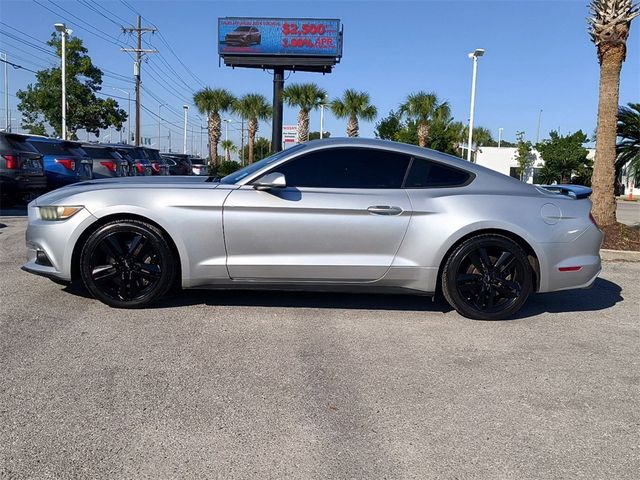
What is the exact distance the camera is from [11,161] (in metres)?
11.4

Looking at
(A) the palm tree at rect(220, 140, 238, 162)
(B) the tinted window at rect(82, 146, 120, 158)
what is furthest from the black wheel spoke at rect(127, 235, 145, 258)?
(A) the palm tree at rect(220, 140, 238, 162)

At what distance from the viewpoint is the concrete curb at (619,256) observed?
8562 millimetres

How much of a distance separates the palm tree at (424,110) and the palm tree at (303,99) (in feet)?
18.7

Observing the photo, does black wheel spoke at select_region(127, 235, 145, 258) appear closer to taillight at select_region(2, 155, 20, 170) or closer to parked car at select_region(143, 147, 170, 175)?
taillight at select_region(2, 155, 20, 170)

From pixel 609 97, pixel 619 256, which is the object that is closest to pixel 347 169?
pixel 619 256

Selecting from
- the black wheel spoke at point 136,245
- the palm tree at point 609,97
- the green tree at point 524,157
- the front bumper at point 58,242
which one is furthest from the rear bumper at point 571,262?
the green tree at point 524,157

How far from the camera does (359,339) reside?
440cm

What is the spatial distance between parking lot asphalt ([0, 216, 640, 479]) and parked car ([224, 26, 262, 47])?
31.2 m

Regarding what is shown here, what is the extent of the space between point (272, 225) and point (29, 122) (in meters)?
41.4

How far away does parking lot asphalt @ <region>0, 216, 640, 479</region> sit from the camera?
270cm

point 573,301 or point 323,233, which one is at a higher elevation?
point 323,233

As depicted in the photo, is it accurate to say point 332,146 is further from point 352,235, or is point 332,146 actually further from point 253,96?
point 253,96

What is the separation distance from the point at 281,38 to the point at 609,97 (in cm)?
2705

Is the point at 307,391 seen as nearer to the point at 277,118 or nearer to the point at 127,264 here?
the point at 127,264
